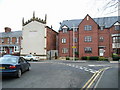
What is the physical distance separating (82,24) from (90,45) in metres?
6.26

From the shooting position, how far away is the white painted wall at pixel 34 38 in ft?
94.8

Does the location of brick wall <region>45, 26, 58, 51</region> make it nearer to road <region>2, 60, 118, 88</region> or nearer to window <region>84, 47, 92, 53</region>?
window <region>84, 47, 92, 53</region>

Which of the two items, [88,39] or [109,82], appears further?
[88,39]

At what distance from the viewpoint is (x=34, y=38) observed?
2961 cm

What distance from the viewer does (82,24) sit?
96.4 ft

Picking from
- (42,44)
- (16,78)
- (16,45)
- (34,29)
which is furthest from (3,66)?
(16,45)

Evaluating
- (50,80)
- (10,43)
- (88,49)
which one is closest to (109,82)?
(50,80)

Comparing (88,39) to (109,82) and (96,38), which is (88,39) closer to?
(96,38)

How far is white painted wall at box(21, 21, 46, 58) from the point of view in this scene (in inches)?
1137

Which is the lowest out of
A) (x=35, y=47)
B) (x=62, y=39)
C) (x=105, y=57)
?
(x=105, y=57)

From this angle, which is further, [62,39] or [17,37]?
[17,37]

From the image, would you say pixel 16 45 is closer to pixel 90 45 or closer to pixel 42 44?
pixel 42 44

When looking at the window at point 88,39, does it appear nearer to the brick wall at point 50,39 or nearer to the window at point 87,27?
the window at point 87,27

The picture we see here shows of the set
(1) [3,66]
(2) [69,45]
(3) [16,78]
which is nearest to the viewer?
(1) [3,66]
